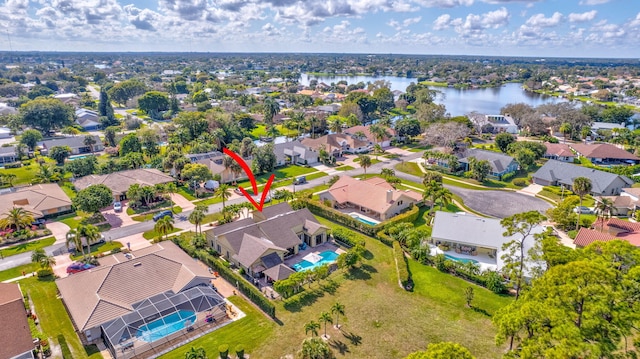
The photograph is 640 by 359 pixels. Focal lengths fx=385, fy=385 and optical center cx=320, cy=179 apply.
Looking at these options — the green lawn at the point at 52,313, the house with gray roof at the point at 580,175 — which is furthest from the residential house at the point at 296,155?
the green lawn at the point at 52,313

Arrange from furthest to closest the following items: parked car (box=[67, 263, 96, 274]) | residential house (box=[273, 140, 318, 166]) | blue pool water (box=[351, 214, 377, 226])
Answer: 1. residential house (box=[273, 140, 318, 166])
2. blue pool water (box=[351, 214, 377, 226])
3. parked car (box=[67, 263, 96, 274])

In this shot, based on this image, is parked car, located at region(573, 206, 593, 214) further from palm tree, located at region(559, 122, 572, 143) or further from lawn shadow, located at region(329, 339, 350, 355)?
palm tree, located at region(559, 122, 572, 143)

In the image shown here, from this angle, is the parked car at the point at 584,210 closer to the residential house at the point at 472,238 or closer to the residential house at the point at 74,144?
the residential house at the point at 472,238

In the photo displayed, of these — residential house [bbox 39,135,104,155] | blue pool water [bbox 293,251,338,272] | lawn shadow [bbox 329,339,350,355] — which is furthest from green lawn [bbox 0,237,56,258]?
residential house [bbox 39,135,104,155]

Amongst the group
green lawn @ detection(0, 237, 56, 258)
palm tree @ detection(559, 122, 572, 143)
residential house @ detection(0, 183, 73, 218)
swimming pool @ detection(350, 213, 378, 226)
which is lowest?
green lawn @ detection(0, 237, 56, 258)

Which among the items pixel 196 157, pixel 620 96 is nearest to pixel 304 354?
pixel 196 157

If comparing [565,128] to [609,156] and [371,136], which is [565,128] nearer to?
[609,156]
